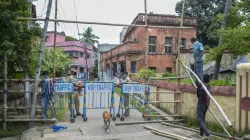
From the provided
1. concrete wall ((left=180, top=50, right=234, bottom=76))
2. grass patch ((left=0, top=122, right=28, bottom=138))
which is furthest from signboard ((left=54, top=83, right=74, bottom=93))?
concrete wall ((left=180, top=50, right=234, bottom=76))

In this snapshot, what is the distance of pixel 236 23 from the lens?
13578 millimetres

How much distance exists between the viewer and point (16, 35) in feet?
23.6

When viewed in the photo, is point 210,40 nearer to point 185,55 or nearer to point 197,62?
point 185,55

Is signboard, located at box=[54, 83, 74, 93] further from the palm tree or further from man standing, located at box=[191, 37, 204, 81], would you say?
the palm tree

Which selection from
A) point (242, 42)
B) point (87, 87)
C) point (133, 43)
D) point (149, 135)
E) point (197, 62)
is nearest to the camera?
point (149, 135)

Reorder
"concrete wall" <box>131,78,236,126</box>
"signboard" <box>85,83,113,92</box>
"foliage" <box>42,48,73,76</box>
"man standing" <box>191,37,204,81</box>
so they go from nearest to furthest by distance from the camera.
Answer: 1. "concrete wall" <box>131,78,236,126</box>
2. "man standing" <box>191,37,204,81</box>
3. "signboard" <box>85,83,113,92</box>
4. "foliage" <box>42,48,73,76</box>

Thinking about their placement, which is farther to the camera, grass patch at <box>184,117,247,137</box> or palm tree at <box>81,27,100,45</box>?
palm tree at <box>81,27,100,45</box>

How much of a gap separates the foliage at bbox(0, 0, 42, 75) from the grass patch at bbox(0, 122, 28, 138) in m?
1.75

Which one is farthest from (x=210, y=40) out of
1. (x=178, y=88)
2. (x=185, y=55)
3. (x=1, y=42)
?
(x=1, y=42)

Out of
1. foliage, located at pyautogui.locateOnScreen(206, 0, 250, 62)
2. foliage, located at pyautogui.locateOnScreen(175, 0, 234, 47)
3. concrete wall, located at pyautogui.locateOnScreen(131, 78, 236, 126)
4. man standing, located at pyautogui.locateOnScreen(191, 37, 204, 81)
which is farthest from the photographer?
foliage, located at pyautogui.locateOnScreen(175, 0, 234, 47)

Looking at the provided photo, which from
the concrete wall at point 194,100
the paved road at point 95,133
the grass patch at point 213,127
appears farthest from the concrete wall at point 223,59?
the paved road at point 95,133

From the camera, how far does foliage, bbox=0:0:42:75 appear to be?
689 centimetres

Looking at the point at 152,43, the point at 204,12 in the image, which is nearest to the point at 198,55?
the point at 152,43

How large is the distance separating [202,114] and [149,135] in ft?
5.20
